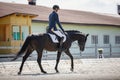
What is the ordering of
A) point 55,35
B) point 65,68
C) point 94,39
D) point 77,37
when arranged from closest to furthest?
1. point 55,35
2. point 77,37
3. point 65,68
4. point 94,39

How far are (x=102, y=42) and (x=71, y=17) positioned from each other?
406 centimetres

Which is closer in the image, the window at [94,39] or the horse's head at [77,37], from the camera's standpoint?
the horse's head at [77,37]

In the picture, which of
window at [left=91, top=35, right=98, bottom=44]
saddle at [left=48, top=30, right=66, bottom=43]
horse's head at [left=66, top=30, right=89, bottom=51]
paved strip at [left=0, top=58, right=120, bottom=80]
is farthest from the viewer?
window at [left=91, top=35, right=98, bottom=44]

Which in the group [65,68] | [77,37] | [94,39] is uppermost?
[77,37]

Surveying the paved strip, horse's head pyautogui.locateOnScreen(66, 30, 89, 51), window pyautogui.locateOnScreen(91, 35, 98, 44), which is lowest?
the paved strip

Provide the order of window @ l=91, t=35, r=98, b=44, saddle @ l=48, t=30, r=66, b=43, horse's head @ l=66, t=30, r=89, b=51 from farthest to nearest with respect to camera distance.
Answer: window @ l=91, t=35, r=98, b=44, horse's head @ l=66, t=30, r=89, b=51, saddle @ l=48, t=30, r=66, b=43

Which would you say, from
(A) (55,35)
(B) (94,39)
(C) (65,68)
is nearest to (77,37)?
(A) (55,35)

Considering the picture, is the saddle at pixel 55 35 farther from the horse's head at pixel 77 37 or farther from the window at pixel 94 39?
the window at pixel 94 39

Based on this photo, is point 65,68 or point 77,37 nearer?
point 77,37

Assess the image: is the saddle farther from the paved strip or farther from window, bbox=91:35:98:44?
window, bbox=91:35:98:44

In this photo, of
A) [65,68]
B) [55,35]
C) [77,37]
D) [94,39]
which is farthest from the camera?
[94,39]

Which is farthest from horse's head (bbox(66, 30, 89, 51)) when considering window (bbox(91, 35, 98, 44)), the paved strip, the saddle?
window (bbox(91, 35, 98, 44))

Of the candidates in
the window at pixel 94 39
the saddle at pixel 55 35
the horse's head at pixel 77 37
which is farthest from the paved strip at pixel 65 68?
the window at pixel 94 39

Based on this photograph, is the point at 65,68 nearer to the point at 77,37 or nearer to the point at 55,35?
the point at 77,37
